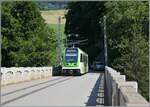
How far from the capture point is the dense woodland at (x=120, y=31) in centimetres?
4356

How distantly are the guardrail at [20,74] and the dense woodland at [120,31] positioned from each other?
23.9 feet

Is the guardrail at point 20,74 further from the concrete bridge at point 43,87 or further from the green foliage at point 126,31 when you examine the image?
the green foliage at point 126,31

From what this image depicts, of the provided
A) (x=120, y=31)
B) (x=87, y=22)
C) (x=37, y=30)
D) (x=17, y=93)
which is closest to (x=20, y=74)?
(x=17, y=93)

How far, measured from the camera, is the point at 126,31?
211 ft

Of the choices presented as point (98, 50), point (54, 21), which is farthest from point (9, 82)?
point (54, 21)

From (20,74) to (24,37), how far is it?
29791mm

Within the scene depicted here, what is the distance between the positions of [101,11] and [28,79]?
47.7 meters

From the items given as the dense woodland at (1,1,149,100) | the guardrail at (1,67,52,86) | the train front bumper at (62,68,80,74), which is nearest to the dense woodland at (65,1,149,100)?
the dense woodland at (1,1,149,100)

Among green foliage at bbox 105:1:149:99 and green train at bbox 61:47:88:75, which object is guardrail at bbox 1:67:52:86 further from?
green foliage at bbox 105:1:149:99

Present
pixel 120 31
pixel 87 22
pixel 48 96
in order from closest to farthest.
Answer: pixel 48 96, pixel 120 31, pixel 87 22

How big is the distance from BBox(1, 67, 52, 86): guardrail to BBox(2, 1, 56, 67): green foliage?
44.3 ft

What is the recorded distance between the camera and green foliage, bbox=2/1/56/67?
220 ft

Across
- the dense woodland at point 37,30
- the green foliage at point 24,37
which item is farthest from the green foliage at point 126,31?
the green foliage at point 24,37

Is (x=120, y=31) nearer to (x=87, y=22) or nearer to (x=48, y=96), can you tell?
(x=87, y=22)
